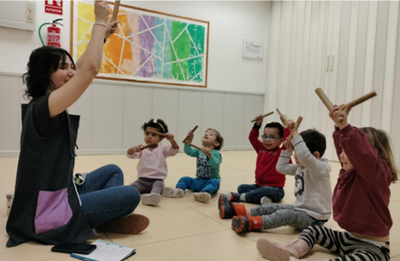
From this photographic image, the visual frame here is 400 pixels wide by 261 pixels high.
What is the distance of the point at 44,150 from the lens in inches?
46.9

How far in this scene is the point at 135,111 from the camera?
13.4 feet

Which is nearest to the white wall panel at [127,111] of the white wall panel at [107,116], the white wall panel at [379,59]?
the white wall panel at [107,116]

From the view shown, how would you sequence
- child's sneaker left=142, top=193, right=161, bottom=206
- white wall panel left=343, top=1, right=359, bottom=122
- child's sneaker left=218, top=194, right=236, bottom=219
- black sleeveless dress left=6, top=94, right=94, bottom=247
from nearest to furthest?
black sleeveless dress left=6, top=94, right=94, bottom=247, child's sneaker left=218, top=194, right=236, bottom=219, child's sneaker left=142, top=193, right=161, bottom=206, white wall panel left=343, top=1, right=359, bottom=122

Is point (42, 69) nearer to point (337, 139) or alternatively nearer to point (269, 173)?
point (337, 139)

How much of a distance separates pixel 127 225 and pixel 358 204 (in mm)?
895

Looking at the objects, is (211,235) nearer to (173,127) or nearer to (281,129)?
(281,129)

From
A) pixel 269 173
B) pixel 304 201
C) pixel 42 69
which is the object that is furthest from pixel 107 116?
pixel 304 201

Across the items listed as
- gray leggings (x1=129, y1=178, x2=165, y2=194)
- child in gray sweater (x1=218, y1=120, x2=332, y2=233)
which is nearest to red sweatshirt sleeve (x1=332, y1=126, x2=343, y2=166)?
child in gray sweater (x1=218, y1=120, x2=332, y2=233)

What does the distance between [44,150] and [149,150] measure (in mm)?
1048

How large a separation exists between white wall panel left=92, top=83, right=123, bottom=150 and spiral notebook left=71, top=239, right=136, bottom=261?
108 inches

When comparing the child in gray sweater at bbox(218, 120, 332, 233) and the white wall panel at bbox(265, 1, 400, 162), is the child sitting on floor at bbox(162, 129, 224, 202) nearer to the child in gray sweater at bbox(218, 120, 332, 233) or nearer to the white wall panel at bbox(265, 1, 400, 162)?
the child in gray sweater at bbox(218, 120, 332, 233)

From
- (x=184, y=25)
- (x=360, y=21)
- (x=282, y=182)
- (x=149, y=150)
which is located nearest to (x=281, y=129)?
(x=282, y=182)

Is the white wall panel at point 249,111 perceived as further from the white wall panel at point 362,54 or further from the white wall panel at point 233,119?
the white wall panel at point 362,54

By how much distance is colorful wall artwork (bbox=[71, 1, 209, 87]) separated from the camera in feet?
12.4
